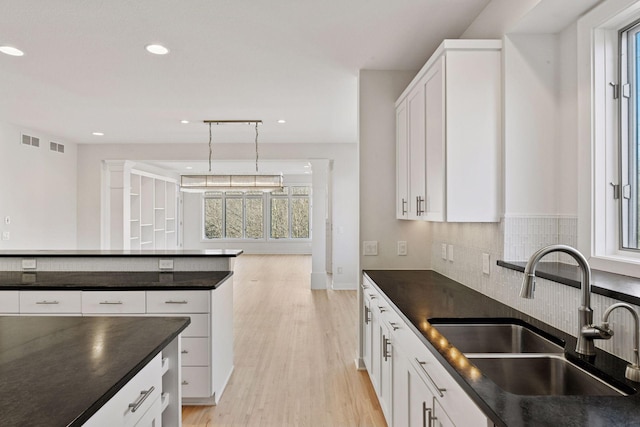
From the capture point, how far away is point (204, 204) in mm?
13672

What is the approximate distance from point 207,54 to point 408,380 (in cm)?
272

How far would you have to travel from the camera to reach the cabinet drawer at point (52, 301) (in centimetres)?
280

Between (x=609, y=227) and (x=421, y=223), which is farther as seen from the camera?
(x=421, y=223)

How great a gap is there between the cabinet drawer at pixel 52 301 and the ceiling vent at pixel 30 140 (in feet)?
12.8

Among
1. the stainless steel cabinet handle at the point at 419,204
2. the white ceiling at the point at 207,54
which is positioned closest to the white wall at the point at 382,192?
the white ceiling at the point at 207,54

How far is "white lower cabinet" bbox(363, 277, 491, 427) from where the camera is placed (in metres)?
1.25

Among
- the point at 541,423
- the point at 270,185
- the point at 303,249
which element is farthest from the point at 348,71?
the point at 303,249

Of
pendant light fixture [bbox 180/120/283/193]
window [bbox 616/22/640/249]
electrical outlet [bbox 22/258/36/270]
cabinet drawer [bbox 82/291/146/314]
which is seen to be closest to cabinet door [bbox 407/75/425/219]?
window [bbox 616/22/640/249]

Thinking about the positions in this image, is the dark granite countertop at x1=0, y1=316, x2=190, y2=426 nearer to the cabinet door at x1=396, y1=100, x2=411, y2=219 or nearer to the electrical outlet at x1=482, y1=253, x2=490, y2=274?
the electrical outlet at x1=482, y1=253, x2=490, y2=274

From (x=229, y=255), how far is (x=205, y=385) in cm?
101

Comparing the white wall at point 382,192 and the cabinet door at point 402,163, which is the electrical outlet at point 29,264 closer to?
the white wall at point 382,192

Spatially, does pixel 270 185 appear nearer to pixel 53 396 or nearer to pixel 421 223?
pixel 421 223

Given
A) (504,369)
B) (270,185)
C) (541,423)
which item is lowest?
(504,369)

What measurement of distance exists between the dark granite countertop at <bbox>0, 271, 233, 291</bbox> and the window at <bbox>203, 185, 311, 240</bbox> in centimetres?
1036
